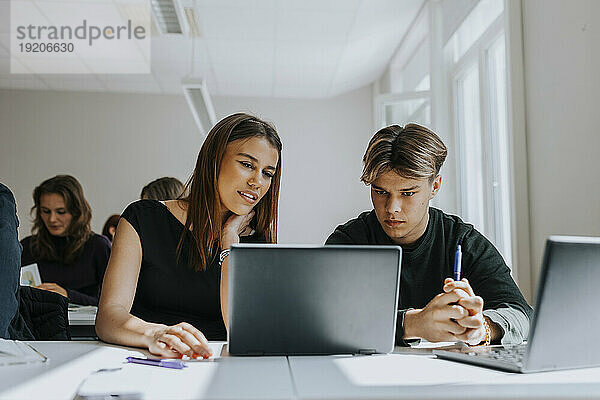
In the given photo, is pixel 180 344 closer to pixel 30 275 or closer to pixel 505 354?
pixel 505 354

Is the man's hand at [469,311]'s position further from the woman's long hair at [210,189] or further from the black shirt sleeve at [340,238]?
the woman's long hair at [210,189]

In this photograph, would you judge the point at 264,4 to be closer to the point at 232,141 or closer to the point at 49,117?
the point at 232,141

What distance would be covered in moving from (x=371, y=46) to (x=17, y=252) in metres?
4.21

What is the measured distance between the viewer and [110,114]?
21.8 feet

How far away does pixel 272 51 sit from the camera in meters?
5.33

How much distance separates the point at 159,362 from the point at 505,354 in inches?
26.0

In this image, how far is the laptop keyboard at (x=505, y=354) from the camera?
116 centimetres

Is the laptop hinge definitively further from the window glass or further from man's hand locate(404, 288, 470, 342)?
the window glass

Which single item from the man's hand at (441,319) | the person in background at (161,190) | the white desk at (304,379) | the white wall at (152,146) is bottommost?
the white desk at (304,379)

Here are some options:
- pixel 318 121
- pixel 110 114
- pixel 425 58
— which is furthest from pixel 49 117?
pixel 425 58

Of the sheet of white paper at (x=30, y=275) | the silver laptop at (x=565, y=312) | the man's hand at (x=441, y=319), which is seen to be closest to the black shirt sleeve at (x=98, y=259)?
the sheet of white paper at (x=30, y=275)

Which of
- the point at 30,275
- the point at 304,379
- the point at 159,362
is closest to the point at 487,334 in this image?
the point at 304,379

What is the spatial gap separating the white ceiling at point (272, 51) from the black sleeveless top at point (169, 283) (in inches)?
115

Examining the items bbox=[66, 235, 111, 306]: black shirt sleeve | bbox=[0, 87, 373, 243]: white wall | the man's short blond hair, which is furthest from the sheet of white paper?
bbox=[0, 87, 373, 243]: white wall
